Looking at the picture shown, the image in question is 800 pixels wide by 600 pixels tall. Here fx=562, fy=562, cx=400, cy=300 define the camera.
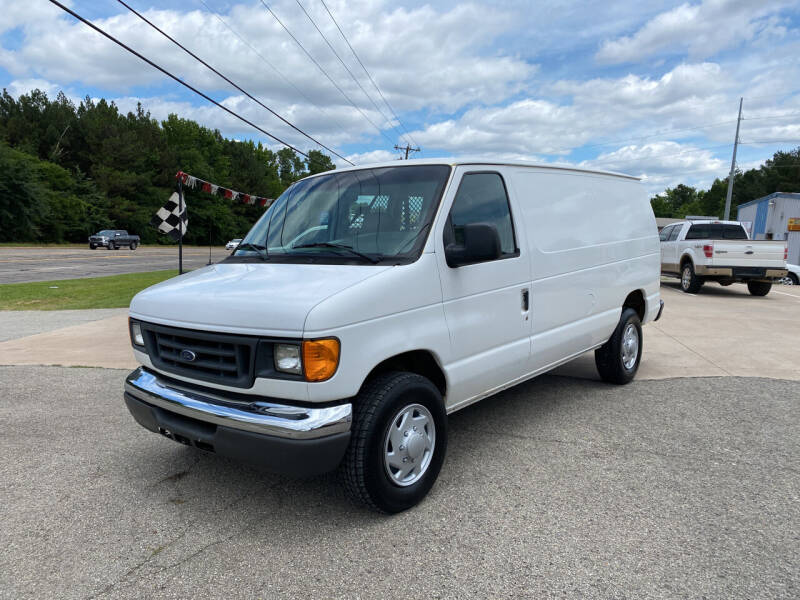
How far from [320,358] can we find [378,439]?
1.85 feet

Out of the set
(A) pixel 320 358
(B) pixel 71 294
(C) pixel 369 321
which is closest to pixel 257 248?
(C) pixel 369 321

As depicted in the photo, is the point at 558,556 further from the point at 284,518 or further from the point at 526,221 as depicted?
the point at 526,221

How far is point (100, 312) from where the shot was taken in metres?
10.8

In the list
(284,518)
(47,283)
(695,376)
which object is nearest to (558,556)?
(284,518)

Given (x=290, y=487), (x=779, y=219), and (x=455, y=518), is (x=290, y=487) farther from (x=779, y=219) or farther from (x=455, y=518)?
(x=779, y=219)

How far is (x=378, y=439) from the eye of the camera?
2.91 meters

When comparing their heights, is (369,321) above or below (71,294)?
above

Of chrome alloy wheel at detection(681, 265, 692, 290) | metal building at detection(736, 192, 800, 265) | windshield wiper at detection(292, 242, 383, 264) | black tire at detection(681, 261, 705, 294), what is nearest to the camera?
windshield wiper at detection(292, 242, 383, 264)

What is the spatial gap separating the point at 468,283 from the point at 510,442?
4.70ft

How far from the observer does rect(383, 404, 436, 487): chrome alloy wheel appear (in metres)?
3.07

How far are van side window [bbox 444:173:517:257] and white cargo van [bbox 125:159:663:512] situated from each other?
13mm

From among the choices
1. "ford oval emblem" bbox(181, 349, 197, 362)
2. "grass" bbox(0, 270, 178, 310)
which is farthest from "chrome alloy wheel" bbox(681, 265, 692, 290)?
"ford oval emblem" bbox(181, 349, 197, 362)

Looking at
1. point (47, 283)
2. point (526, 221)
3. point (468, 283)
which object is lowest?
point (47, 283)

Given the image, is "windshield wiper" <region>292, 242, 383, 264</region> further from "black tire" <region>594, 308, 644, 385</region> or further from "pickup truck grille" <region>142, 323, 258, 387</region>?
"black tire" <region>594, 308, 644, 385</region>
